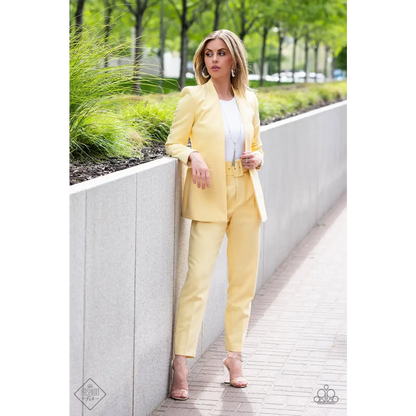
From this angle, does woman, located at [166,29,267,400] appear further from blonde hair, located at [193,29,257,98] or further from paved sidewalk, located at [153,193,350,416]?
paved sidewalk, located at [153,193,350,416]

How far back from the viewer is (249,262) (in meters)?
5.73

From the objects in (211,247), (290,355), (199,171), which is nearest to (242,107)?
(199,171)

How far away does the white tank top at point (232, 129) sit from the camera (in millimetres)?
5469

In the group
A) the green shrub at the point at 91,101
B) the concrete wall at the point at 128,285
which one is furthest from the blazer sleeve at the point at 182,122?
the green shrub at the point at 91,101

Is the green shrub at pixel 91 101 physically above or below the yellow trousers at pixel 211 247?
above

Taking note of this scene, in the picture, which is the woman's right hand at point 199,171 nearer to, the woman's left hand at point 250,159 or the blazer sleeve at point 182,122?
the blazer sleeve at point 182,122

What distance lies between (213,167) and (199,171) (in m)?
0.19

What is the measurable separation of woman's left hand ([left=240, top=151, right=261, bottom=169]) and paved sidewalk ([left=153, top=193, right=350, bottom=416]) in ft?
5.01

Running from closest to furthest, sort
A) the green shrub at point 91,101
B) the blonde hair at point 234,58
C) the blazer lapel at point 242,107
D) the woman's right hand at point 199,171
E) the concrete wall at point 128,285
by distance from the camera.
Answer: the concrete wall at point 128,285 → the woman's right hand at point 199,171 → the blonde hair at point 234,58 → the blazer lapel at point 242,107 → the green shrub at point 91,101

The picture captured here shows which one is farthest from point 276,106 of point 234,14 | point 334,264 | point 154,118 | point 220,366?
point 234,14
